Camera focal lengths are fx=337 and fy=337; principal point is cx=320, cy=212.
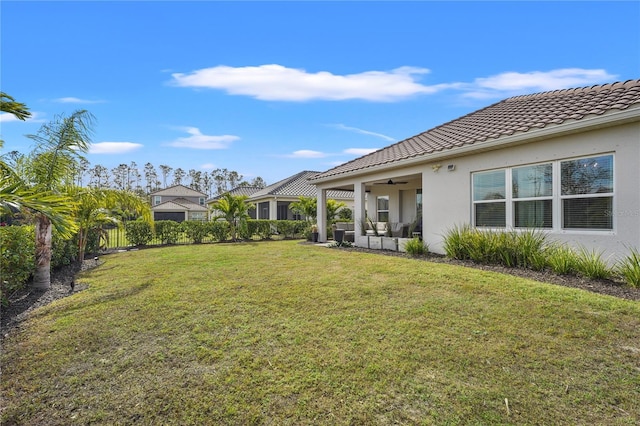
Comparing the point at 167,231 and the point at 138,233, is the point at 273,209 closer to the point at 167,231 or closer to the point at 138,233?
the point at 167,231

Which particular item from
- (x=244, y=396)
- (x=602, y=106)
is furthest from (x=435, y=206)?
(x=244, y=396)

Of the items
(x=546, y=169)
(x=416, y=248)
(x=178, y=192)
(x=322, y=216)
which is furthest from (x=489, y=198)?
(x=178, y=192)

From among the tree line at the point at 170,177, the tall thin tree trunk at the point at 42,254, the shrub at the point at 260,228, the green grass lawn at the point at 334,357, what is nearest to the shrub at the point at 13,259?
the tall thin tree trunk at the point at 42,254

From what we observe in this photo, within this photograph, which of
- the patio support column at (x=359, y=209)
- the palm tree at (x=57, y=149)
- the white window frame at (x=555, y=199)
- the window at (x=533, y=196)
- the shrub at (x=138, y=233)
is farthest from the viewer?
the shrub at (x=138, y=233)

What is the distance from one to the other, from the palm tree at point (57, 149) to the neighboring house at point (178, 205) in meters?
35.0

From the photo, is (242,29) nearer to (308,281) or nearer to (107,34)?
(107,34)

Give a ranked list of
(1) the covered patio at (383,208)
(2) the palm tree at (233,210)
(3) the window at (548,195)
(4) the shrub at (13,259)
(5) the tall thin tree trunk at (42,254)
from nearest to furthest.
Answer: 1. (4) the shrub at (13,259)
2. (3) the window at (548,195)
3. (5) the tall thin tree trunk at (42,254)
4. (1) the covered patio at (383,208)
5. (2) the palm tree at (233,210)

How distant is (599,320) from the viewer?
4590mm

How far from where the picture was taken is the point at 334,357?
3.89m

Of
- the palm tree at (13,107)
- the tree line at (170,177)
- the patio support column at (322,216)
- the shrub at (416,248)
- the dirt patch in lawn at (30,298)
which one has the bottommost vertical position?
the dirt patch in lawn at (30,298)

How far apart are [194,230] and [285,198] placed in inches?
397

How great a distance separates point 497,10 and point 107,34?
11064 millimetres

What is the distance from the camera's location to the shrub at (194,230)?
18875mm

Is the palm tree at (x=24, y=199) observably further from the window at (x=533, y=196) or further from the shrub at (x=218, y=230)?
the shrub at (x=218, y=230)
